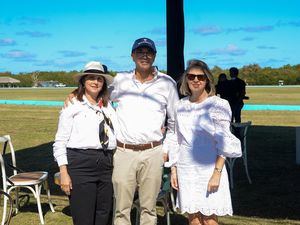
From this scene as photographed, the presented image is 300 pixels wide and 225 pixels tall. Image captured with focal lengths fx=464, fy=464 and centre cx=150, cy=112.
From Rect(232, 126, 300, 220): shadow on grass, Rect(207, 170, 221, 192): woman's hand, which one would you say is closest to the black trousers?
Rect(207, 170, 221, 192): woman's hand

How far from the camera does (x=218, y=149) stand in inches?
124

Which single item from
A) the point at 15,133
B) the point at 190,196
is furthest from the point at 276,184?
the point at 15,133

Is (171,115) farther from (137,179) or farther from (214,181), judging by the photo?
(214,181)

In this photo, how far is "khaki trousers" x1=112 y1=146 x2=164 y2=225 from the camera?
3473 mm

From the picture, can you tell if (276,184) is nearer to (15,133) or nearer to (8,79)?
(15,133)

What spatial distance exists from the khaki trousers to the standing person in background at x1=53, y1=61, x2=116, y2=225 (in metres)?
0.15

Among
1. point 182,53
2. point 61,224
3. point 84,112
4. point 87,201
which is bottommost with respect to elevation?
point 61,224

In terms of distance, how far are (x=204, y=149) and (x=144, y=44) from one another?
881mm

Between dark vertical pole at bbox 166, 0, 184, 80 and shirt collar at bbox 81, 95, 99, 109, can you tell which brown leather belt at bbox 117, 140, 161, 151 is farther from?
dark vertical pole at bbox 166, 0, 184, 80

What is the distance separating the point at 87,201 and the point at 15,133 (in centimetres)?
1180

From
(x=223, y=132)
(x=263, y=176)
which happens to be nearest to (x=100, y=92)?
(x=223, y=132)

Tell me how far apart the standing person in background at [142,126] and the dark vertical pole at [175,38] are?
7.57ft

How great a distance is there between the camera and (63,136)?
3.24 meters

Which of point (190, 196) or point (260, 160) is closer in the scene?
point (190, 196)
